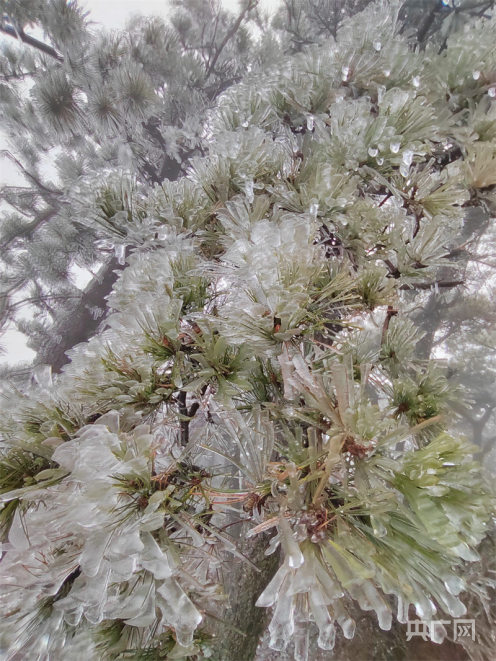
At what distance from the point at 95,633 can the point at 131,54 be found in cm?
156

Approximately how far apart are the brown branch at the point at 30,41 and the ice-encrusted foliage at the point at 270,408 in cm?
101

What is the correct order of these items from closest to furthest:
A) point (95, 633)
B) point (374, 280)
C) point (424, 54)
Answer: point (95, 633) → point (374, 280) → point (424, 54)

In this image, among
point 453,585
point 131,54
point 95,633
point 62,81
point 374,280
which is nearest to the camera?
point 453,585

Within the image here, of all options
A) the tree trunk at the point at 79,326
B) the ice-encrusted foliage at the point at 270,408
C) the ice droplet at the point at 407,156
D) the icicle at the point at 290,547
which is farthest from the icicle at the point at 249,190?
the tree trunk at the point at 79,326

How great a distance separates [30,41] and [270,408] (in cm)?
150

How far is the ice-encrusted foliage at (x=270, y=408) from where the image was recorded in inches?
9.6

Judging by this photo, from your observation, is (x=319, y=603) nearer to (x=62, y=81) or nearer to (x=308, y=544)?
(x=308, y=544)

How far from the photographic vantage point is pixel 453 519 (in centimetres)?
22

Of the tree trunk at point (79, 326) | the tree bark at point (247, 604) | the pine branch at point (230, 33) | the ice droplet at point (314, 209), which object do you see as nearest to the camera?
the ice droplet at point (314, 209)

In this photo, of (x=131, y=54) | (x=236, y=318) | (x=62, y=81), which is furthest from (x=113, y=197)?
(x=131, y=54)

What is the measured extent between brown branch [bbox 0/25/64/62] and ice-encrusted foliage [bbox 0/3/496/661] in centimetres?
101

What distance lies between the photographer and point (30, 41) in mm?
1184

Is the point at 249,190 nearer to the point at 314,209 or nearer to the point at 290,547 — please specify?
the point at 314,209

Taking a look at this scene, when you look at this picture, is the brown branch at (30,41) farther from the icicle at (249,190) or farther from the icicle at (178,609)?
the icicle at (178,609)
